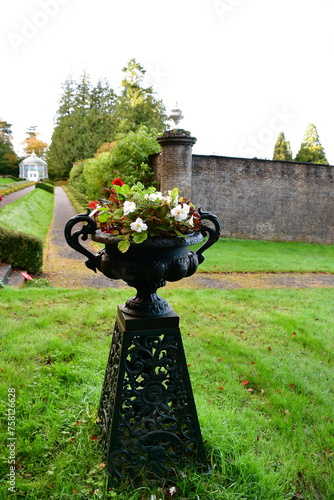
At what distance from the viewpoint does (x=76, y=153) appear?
1416 inches

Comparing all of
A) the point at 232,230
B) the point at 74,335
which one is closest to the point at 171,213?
the point at 74,335

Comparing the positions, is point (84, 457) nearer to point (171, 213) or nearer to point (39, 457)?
point (39, 457)

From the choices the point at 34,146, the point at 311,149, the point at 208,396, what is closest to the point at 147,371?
the point at 208,396

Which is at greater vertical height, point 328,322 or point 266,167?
point 266,167

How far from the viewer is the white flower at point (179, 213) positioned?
1.78 meters

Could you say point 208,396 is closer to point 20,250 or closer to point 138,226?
point 138,226

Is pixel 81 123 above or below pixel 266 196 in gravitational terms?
Result: above

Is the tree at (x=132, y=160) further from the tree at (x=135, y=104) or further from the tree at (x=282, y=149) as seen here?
the tree at (x=282, y=149)

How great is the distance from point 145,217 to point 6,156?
176 feet

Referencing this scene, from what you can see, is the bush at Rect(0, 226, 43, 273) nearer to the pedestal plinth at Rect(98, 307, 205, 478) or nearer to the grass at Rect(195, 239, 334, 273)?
the grass at Rect(195, 239, 334, 273)

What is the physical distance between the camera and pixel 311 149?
2527 cm

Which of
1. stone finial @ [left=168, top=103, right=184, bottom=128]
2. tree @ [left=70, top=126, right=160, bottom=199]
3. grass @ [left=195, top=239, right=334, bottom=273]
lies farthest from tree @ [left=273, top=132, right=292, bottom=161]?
stone finial @ [left=168, top=103, right=184, bottom=128]

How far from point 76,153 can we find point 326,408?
36.4m

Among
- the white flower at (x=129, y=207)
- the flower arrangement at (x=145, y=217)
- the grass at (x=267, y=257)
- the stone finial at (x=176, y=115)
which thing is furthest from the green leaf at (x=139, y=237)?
the stone finial at (x=176, y=115)
